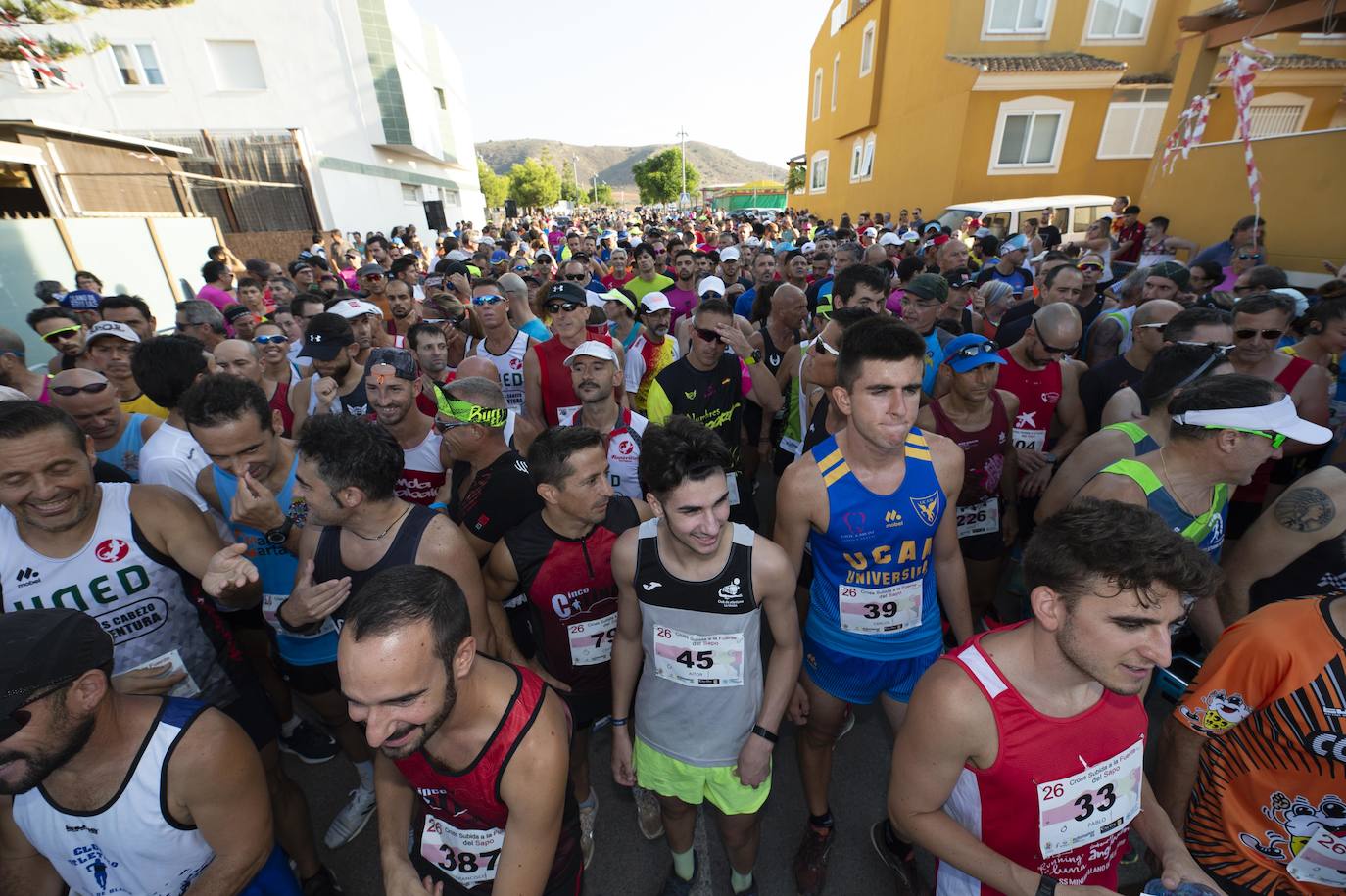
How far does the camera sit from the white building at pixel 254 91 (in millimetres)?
20969

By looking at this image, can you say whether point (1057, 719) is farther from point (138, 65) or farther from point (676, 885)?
point (138, 65)

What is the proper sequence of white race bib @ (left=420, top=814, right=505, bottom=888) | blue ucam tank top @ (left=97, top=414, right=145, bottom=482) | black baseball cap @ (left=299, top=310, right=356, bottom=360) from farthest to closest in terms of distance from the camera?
black baseball cap @ (left=299, top=310, right=356, bottom=360) → blue ucam tank top @ (left=97, top=414, right=145, bottom=482) → white race bib @ (left=420, top=814, right=505, bottom=888)

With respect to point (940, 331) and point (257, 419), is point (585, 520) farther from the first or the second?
point (940, 331)

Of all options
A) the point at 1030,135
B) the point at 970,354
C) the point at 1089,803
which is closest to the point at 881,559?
the point at 1089,803

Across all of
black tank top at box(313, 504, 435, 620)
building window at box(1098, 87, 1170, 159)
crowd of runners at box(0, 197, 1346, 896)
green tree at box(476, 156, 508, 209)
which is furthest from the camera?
green tree at box(476, 156, 508, 209)

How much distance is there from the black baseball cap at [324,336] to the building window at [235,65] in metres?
27.4

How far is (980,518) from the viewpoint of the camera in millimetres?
3592

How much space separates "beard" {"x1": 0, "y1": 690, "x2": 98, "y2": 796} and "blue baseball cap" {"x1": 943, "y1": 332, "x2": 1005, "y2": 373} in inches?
158

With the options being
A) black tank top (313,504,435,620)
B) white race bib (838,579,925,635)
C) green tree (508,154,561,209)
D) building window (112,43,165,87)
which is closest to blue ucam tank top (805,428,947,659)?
white race bib (838,579,925,635)

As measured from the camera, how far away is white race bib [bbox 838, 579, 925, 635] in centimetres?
256

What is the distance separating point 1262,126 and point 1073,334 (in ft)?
61.8

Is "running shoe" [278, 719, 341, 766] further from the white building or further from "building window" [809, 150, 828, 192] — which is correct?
"building window" [809, 150, 828, 192]

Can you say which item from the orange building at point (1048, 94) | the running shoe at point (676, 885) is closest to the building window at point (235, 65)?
the orange building at point (1048, 94)

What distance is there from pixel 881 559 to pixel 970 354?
1533mm
